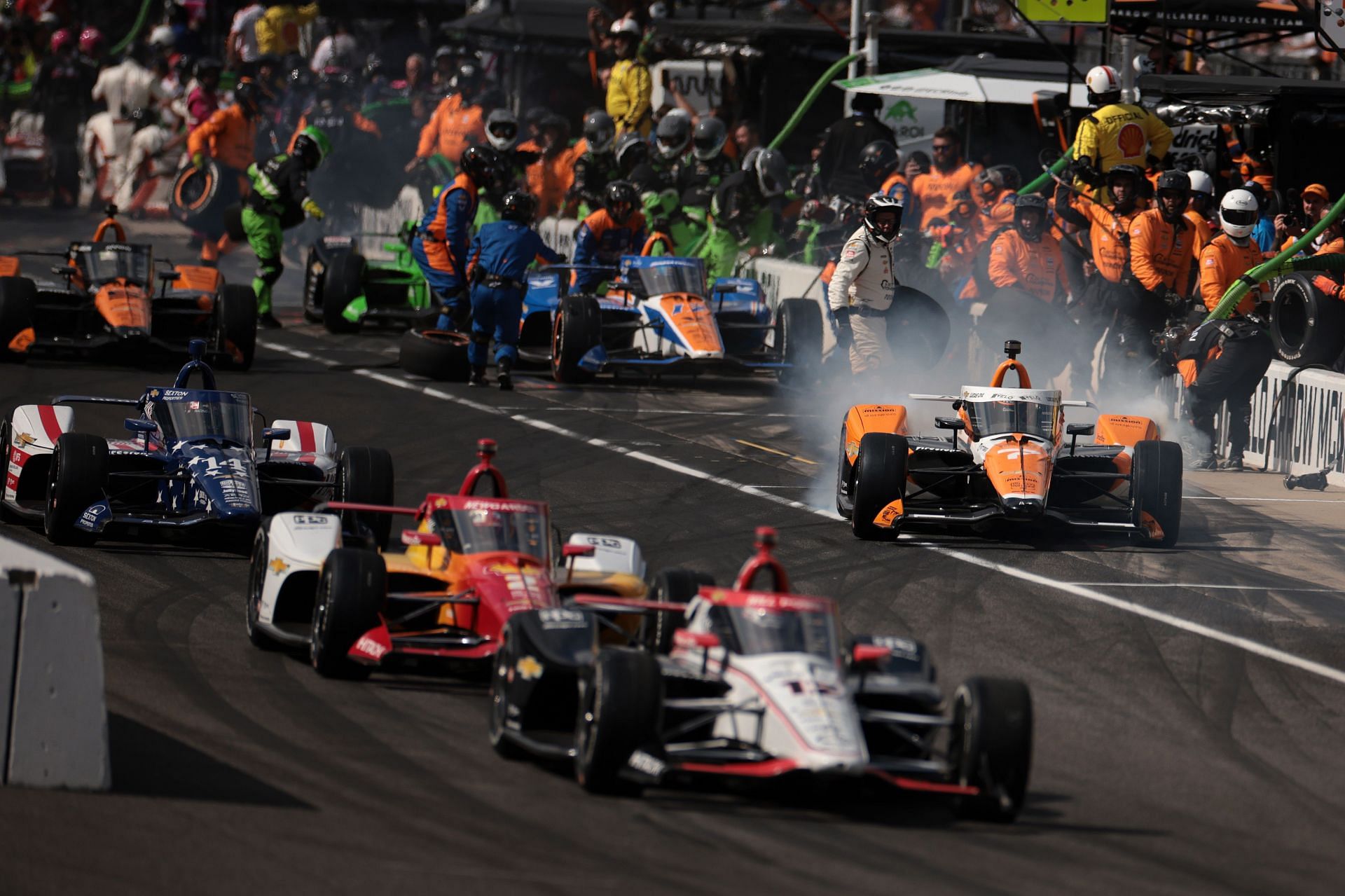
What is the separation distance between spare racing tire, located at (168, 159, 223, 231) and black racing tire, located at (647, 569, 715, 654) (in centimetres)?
1886

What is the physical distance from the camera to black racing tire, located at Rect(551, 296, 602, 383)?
19797mm

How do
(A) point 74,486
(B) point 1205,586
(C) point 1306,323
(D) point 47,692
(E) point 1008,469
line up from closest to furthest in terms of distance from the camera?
1. (D) point 47,692
2. (A) point 74,486
3. (B) point 1205,586
4. (E) point 1008,469
5. (C) point 1306,323

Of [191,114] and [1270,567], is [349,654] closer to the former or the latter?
[1270,567]

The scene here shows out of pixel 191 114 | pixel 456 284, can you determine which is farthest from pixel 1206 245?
pixel 191 114

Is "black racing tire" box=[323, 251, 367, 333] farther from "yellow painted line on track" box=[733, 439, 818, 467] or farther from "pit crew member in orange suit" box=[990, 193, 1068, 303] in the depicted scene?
"pit crew member in orange suit" box=[990, 193, 1068, 303]

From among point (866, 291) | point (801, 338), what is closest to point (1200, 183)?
point (801, 338)

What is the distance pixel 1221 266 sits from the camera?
56.7 feet

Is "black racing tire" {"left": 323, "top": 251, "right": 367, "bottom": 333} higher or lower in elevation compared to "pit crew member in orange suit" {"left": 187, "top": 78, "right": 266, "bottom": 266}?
lower

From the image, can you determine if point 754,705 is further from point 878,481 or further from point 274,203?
point 274,203

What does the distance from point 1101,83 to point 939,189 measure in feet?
9.26

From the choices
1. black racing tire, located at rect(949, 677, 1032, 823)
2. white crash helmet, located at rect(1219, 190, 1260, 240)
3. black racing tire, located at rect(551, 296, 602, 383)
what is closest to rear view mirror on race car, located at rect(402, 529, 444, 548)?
black racing tire, located at rect(949, 677, 1032, 823)

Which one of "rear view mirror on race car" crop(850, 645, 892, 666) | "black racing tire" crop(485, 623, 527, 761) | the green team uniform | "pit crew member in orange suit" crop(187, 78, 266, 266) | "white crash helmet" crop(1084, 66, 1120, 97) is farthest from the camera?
"pit crew member in orange suit" crop(187, 78, 266, 266)

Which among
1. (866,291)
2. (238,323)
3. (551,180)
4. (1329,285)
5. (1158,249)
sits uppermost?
(551,180)

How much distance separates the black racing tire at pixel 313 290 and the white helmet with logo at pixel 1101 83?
8796 mm
